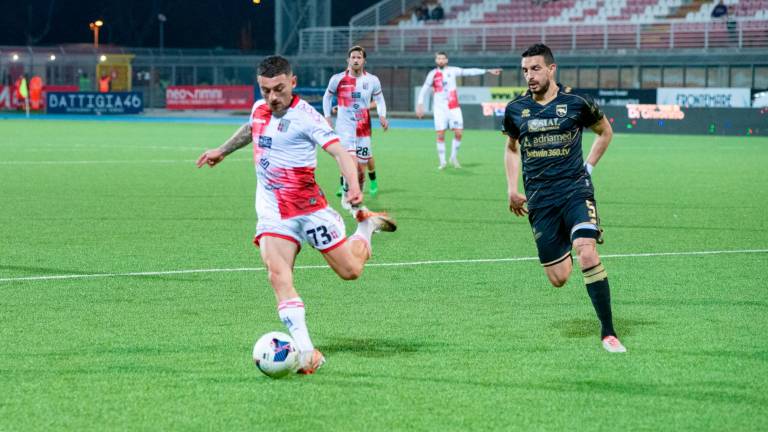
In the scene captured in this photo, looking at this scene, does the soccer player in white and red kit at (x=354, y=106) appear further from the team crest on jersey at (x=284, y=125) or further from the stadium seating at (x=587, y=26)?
the stadium seating at (x=587, y=26)

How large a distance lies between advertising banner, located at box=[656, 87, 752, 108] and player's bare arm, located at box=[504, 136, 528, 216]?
29.5m

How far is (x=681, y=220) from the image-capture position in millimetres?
14461

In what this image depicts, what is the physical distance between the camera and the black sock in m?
7.12

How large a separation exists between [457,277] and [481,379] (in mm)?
3745

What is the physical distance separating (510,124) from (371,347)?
1909mm

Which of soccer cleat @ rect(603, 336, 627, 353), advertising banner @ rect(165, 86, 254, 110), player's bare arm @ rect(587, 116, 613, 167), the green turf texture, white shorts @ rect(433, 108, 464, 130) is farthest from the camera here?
advertising banner @ rect(165, 86, 254, 110)

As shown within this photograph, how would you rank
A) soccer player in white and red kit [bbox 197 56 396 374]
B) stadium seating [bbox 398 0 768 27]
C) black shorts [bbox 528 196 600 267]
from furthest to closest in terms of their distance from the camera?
stadium seating [bbox 398 0 768 27], black shorts [bbox 528 196 600 267], soccer player in white and red kit [bbox 197 56 396 374]

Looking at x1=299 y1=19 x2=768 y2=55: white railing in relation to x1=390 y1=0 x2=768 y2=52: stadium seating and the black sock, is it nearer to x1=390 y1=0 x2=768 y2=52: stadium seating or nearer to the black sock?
x1=390 y1=0 x2=768 y2=52: stadium seating

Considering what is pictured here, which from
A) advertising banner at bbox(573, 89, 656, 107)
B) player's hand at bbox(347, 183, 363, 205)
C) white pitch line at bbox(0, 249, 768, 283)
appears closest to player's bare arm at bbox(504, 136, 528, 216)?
player's hand at bbox(347, 183, 363, 205)

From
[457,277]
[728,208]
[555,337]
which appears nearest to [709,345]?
[555,337]

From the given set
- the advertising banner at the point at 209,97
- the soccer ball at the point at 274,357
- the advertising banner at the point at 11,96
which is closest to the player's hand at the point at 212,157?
the soccer ball at the point at 274,357

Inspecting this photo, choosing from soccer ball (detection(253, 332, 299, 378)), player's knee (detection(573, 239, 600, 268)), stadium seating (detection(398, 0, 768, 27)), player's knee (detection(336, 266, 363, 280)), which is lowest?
soccer ball (detection(253, 332, 299, 378))

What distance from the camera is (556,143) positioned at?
25.2 ft

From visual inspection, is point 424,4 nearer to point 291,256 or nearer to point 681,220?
point 681,220
